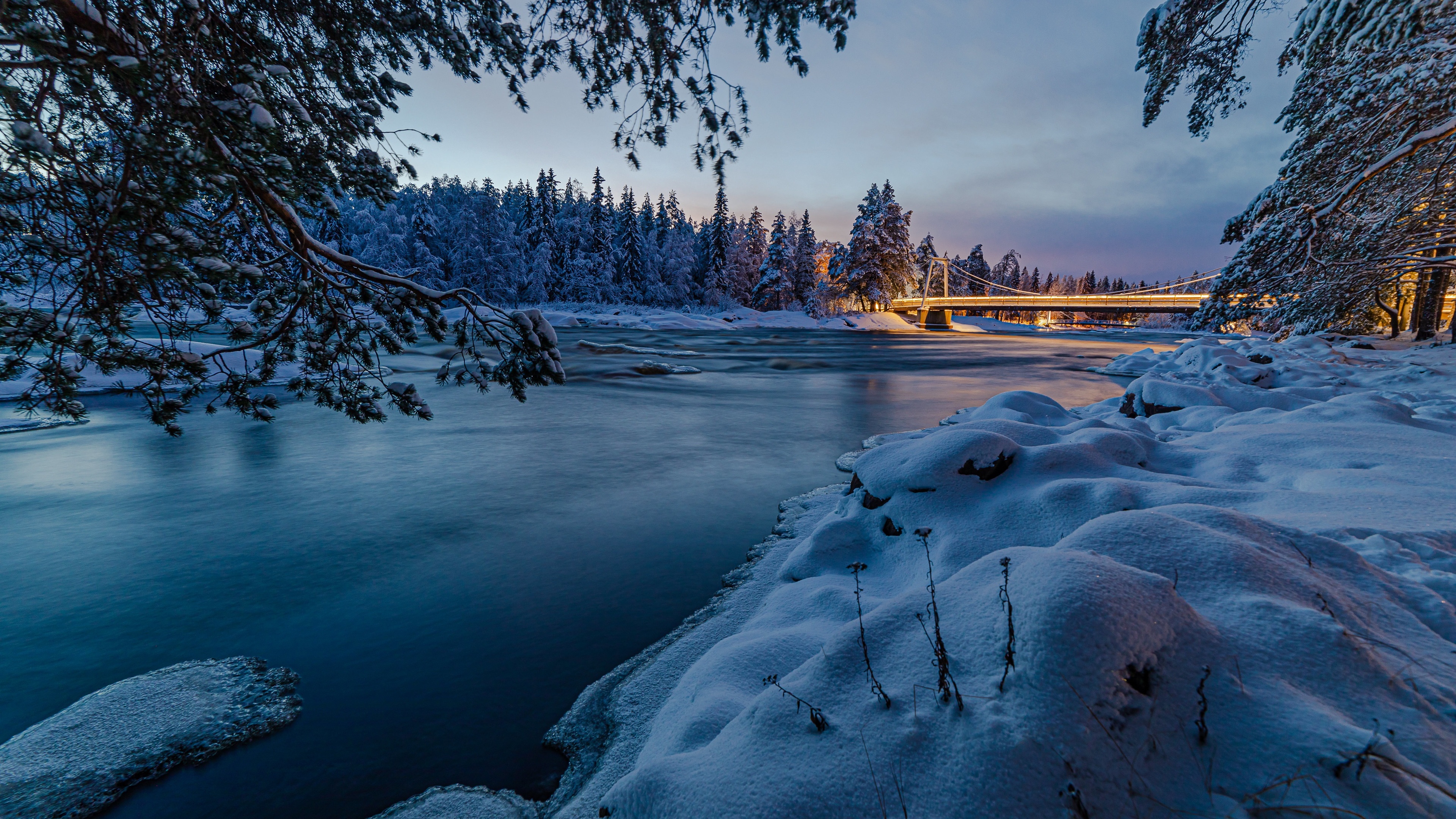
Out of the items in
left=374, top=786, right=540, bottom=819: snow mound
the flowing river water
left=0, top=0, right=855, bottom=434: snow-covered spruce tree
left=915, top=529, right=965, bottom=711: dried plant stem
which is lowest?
left=374, top=786, right=540, bottom=819: snow mound

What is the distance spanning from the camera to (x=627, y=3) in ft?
12.9

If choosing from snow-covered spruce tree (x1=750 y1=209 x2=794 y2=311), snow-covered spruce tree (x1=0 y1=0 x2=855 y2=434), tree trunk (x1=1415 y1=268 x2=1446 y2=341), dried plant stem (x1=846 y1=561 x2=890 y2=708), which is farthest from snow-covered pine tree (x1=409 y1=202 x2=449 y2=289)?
tree trunk (x1=1415 y1=268 x2=1446 y2=341)

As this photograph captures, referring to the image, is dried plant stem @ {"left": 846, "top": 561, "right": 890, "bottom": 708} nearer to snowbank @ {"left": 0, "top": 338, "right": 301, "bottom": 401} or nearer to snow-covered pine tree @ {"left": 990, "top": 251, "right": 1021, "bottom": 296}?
snowbank @ {"left": 0, "top": 338, "right": 301, "bottom": 401}

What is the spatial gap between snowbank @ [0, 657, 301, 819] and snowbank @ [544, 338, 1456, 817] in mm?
1862

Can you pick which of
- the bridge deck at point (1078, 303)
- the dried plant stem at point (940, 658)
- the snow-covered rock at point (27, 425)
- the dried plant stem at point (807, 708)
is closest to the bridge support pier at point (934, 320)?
the bridge deck at point (1078, 303)

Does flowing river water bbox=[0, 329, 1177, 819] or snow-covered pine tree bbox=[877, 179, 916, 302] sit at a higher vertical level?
snow-covered pine tree bbox=[877, 179, 916, 302]

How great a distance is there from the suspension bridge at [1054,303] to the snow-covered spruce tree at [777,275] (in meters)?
12.1

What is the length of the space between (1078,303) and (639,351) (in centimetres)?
5217

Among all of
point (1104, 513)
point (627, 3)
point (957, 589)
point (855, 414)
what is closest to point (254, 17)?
point (627, 3)

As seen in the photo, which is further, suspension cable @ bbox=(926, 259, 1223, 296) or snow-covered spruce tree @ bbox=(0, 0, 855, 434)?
suspension cable @ bbox=(926, 259, 1223, 296)

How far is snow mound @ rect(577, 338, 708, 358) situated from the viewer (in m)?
26.2

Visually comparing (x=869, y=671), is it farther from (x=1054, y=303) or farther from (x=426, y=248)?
(x=1054, y=303)

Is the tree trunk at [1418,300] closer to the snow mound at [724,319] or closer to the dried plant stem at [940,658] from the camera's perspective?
the dried plant stem at [940,658]

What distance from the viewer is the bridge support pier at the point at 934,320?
61844mm
